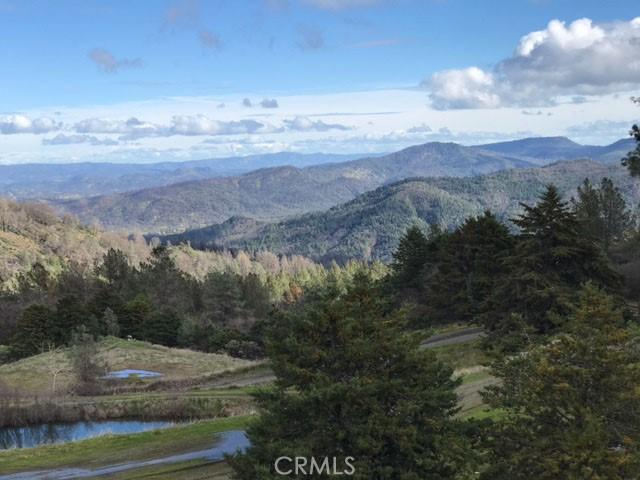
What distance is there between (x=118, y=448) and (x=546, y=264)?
2355cm

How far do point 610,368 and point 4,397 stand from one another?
3810cm

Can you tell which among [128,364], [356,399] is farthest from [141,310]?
[356,399]

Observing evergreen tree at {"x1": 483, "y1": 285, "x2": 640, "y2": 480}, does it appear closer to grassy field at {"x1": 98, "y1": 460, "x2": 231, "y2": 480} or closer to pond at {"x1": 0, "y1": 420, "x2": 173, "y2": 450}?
grassy field at {"x1": 98, "y1": 460, "x2": 231, "y2": 480}

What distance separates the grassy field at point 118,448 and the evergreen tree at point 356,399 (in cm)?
1310

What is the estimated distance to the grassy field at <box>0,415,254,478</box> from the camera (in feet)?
78.2

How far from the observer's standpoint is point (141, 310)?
7400 cm

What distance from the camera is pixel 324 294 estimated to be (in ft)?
42.1

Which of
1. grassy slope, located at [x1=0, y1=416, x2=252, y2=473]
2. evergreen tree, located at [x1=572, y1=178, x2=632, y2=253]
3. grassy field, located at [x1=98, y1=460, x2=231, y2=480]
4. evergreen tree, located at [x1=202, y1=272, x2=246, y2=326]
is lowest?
evergreen tree, located at [x1=202, y1=272, x2=246, y2=326]

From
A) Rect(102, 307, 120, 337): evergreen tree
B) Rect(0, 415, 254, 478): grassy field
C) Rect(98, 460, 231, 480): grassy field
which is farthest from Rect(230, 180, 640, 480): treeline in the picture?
Rect(102, 307, 120, 337): evergreen tree

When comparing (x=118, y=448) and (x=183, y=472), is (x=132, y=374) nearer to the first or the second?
(x=118, y=448)

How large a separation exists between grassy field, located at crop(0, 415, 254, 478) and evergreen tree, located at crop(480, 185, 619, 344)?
52.1 feet

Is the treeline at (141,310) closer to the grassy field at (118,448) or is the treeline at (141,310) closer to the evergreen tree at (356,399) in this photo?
the grassy field at (118,448)

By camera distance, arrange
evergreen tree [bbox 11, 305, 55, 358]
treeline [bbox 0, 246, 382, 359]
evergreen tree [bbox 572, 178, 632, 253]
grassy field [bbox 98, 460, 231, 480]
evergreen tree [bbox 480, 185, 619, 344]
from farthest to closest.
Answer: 1. treeline [bbox 0, 246, 382, 359]
2. evergreen tree [bbox 11, 305, 55, 358]
3. evergreen tree [bbox 572, 178, 632, 253]
4. evergreen tree [bbox 480, 185, 619, 344]
5. grassy field [bbox 98, 460, 231, 480]

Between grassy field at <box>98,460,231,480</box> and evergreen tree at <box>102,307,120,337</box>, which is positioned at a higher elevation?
grassy field at <box>98,460,231,480</box>
